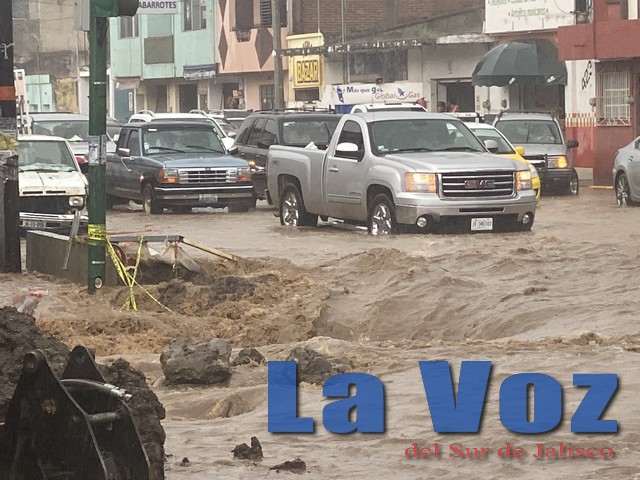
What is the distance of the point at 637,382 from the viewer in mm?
8953

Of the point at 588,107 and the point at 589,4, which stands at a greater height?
the point at 589,4

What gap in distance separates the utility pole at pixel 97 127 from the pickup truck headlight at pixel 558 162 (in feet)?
58.9

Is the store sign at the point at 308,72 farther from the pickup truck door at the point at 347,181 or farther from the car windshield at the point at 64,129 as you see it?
the pickup truck door at the point at 347,181

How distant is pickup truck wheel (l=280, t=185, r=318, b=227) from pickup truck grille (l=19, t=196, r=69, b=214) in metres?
3.67

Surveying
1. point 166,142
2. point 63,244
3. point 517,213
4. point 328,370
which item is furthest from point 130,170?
point 328,370

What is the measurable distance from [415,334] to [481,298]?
1074mm

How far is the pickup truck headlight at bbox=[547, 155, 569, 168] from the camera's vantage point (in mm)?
31266

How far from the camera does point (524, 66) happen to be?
130ft

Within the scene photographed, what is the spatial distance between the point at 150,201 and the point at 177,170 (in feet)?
3.05

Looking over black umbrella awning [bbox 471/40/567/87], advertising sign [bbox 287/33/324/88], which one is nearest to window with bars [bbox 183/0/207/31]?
advertising sign [bbox 287/33/324/88]

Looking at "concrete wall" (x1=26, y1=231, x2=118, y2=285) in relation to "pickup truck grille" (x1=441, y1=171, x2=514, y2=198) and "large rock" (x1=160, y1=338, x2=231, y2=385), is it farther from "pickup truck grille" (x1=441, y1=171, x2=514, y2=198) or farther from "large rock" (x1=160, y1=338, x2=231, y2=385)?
"pickup truck grille" (x1=441, y1=171, x2=514, y2=198)

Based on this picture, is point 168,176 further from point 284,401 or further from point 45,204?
point 284,401

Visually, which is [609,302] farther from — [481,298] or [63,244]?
[63,244]

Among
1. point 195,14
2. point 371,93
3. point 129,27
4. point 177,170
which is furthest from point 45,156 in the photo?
point 129,27
